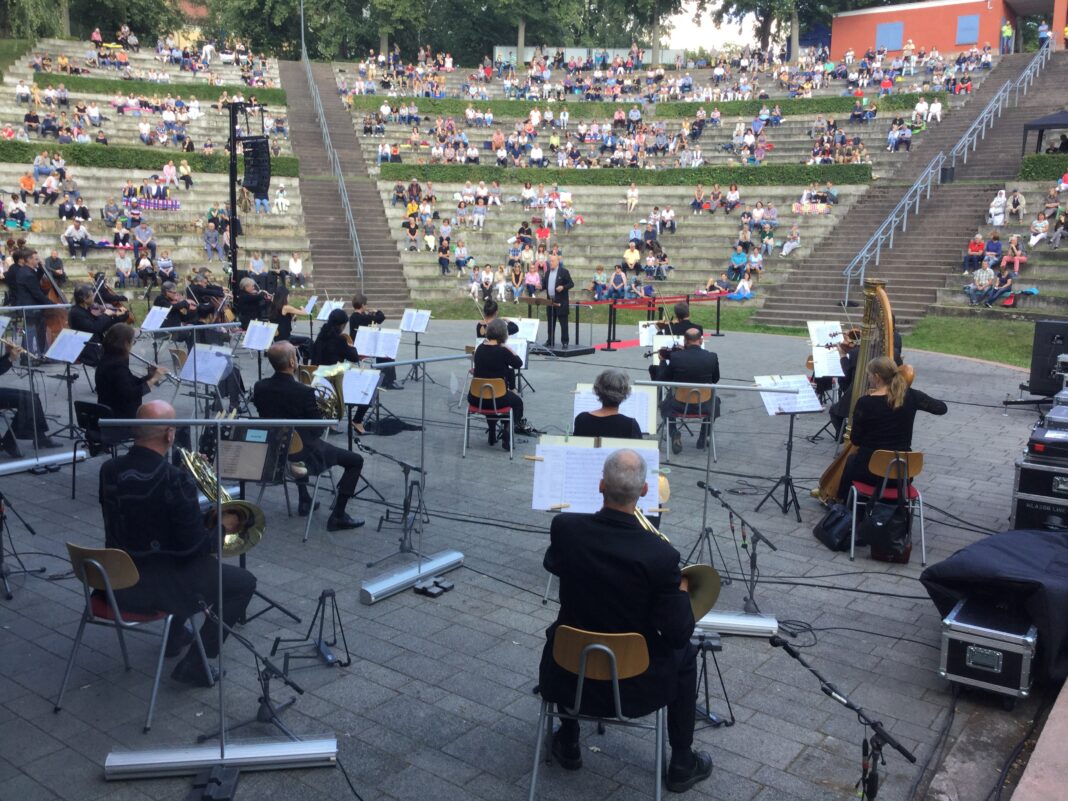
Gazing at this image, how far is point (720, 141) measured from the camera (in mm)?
32906

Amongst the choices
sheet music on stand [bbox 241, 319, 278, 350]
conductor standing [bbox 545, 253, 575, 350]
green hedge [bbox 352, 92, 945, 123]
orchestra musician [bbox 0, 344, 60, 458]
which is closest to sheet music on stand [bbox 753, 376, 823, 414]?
sheet music on stand [bbox 241, 319, 278, 350]

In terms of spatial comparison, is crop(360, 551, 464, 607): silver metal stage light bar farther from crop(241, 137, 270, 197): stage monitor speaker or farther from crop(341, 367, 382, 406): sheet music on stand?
crop(241, 137, 270, 197): stage monitor speaker

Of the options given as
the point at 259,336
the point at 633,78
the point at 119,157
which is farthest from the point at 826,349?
the point at 633,78

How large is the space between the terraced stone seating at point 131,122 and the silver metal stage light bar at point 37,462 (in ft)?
68.6

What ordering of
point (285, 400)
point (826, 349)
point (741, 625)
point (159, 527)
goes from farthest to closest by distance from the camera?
point (826, 349) → point (285, 400) → point (741, 625) → point (159, 527)

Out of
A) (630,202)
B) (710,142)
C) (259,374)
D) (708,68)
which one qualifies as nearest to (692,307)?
(630,202)

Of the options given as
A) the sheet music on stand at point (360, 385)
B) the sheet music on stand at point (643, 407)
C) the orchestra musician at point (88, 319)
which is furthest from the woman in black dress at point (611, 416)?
the orchestra musician at point (88, 319)

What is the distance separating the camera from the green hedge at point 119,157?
2564cm

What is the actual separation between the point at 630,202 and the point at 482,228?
195 inches

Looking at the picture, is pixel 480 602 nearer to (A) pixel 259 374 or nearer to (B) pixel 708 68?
(A) pixel 259 374

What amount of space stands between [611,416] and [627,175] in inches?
990

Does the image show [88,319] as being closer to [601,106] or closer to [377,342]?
[377,342]

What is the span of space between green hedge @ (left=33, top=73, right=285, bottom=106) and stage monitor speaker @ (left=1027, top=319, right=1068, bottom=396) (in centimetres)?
2874

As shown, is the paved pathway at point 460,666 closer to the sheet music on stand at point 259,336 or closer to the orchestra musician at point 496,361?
the orchestra musician at point 496,361
